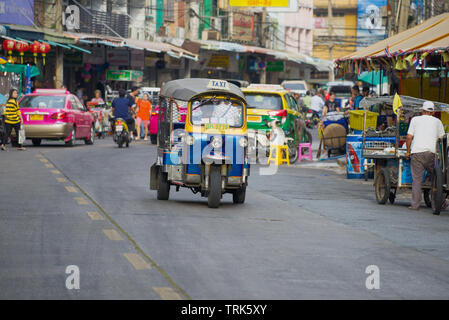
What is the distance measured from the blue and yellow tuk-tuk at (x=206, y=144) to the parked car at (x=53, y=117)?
44.3ft

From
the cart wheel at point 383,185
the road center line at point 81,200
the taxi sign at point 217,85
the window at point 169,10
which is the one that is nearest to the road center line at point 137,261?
the road center line at point 81,200

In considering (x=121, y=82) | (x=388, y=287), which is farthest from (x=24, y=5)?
(x=388, y=287)

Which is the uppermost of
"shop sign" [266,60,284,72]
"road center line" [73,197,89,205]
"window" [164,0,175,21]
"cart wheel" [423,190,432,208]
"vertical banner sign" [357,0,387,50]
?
"vertical banner sign" [357,0,387,50]

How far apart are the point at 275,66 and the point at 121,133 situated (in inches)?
1543

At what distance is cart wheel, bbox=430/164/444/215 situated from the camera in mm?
15016

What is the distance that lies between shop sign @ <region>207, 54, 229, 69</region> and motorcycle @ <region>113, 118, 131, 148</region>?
29.6 metres

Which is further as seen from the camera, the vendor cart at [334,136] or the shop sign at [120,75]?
the shop sign at [120,75]

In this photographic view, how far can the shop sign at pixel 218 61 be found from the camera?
5925 centimetres

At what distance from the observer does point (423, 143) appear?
1541 cm

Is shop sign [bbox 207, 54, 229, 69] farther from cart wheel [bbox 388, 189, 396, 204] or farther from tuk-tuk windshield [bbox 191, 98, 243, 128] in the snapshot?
tuk-tuk windshield [bbox 191, 98, 243, 128]

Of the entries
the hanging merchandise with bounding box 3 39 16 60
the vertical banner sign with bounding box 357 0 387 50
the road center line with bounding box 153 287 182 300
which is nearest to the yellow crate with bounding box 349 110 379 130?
the road center line with bounding box 153 287 182 300

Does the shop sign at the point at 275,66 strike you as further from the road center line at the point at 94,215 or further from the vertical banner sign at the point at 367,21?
the road center line at the point at 94,215

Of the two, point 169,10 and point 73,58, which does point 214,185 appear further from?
point 169,10
